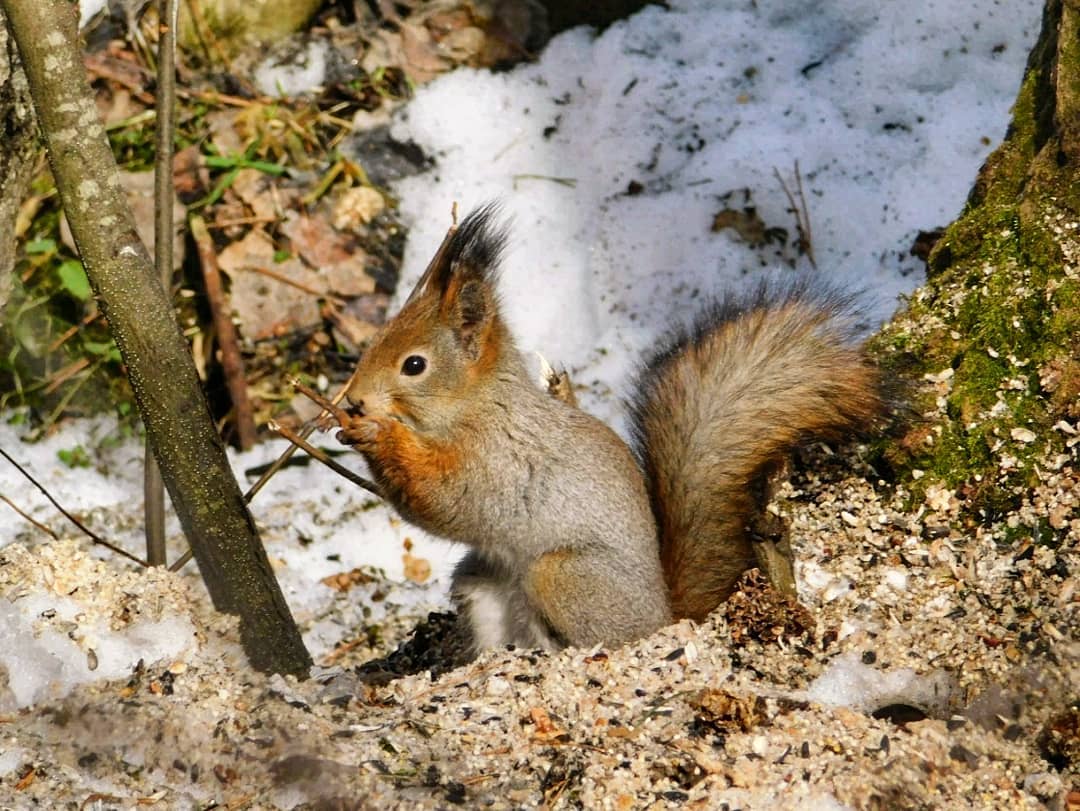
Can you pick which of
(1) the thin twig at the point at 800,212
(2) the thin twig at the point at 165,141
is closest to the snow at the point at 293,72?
(1) the thin twig at the point at 800,212

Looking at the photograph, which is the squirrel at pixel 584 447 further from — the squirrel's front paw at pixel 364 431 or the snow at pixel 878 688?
the snow at pixel 878 688

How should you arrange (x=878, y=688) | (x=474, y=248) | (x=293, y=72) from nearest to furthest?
(x=878, y=688)
(x=474, y=248)
(x=293, y=72)

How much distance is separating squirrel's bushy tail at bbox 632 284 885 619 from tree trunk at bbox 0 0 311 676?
30.3 inches

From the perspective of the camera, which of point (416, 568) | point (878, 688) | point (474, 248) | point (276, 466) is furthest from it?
point (416, 568)

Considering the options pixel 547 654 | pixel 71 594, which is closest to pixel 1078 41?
pixel 547 654

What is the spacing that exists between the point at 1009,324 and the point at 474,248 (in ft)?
3.16

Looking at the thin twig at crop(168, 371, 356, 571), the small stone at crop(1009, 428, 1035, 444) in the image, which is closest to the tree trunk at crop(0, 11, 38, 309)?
the thin twig at crop(168, 371, 356, 571)

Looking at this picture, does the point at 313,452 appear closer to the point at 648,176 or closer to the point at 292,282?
the point at 292,282

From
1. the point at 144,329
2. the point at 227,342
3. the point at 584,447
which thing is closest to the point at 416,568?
the point at 227,342

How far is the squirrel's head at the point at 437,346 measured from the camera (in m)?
2.37

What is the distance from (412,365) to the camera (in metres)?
2.39

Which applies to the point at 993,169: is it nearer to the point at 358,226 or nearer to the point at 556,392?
the point at 556,392

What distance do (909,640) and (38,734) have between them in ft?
4.19

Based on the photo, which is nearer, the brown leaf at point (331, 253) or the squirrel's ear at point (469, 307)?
the squirrel's ear at point (469, 307)
